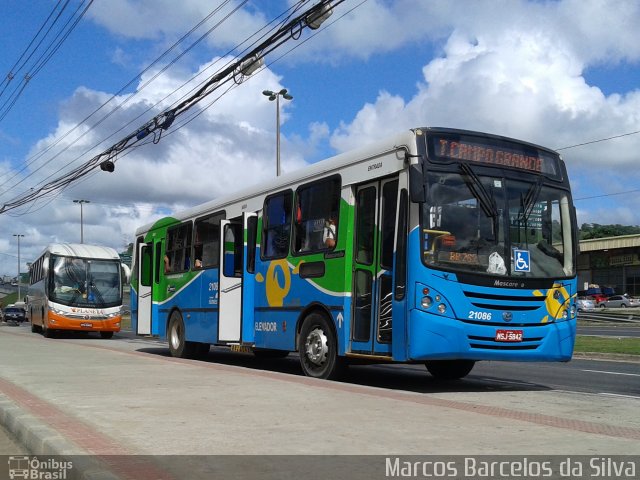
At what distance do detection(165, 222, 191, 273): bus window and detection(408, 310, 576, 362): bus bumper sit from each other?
796cm

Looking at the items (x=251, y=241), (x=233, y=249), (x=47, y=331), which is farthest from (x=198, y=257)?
(x=47, y=331)

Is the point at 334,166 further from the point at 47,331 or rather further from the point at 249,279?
the point at 47,331

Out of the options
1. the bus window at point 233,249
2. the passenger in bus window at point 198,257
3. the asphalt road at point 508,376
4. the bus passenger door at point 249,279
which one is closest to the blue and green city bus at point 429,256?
the asphalt road at point 508,376

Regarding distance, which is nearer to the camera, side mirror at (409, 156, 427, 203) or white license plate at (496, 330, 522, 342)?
side mirror at (409, 156, 427, 203)

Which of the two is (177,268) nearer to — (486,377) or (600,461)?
(486,377)

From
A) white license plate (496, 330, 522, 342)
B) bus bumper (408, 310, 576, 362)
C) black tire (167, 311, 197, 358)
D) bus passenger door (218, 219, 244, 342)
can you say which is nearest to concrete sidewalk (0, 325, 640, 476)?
bus bumper (408, 310, 576, 362)

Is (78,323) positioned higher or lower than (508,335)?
lower

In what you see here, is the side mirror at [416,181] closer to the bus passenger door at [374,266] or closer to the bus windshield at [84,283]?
the bus passenger door at [374,266]

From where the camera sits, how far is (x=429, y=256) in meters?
9.30

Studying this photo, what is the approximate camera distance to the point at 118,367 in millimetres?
12156

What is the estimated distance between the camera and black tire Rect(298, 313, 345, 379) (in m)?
10.7

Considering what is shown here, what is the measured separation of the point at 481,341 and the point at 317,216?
11.0 feet

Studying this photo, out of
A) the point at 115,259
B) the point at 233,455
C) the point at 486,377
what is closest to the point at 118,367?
the point at 486,377

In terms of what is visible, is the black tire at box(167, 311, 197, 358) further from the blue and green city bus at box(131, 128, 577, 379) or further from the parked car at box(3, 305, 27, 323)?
the parked car at box(3, 305, 27, 323)
